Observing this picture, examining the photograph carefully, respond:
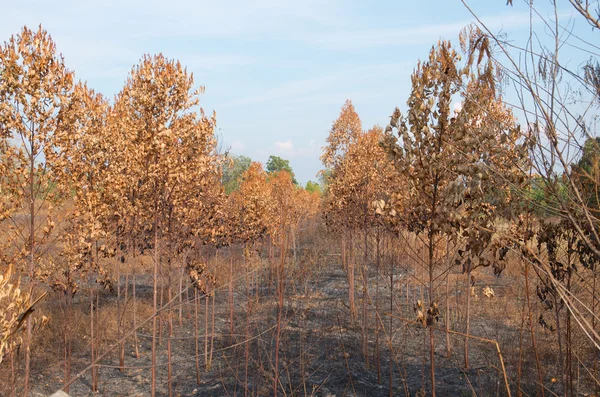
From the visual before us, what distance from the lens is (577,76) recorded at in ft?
10.5

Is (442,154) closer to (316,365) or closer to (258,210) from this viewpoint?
(316,365)

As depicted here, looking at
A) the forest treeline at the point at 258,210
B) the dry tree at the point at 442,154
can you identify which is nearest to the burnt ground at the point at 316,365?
the forest treeline at the point at 258,210

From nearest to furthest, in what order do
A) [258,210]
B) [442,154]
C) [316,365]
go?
[442,154] → [316,365] → [258,210]

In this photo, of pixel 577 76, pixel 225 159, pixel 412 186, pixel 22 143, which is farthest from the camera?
pixel 225 159

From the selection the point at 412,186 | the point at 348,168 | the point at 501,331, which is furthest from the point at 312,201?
the point at 412,186

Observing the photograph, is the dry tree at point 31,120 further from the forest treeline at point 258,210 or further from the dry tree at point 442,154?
the dry tree at point 442,154

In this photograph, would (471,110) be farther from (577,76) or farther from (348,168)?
(348,168)

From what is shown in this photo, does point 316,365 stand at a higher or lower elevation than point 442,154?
lower

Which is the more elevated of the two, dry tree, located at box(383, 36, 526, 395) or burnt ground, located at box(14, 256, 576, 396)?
dry tree, located at box(383, 36, 526, 395)

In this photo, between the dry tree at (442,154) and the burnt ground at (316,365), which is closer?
the dry tree at (442,154)

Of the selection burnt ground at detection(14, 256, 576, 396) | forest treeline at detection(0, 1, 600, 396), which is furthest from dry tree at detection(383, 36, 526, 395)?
burnt ground at detection(14, 256, 576, 396)

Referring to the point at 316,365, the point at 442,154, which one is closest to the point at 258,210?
the point at 316,365

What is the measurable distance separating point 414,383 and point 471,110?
5899mm

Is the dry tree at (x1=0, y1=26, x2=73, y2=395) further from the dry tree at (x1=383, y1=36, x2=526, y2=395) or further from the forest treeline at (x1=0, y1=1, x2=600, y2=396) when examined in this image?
the dry tree at (x1=383, y1=36, x2=526, y2=395)
